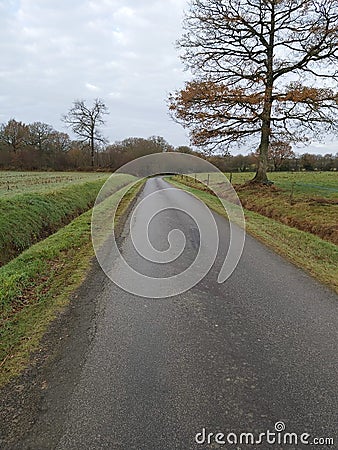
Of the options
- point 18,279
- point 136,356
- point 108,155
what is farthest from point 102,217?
point 108,155

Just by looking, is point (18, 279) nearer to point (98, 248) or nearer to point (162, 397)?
point (98, 248)

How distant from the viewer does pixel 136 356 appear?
3283mm

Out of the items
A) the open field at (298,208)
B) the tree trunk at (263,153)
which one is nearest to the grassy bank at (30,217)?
the open field at (298,208)

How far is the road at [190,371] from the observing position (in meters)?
2.37

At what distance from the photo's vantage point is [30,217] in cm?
1011

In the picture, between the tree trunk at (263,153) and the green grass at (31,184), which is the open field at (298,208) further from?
the green grass at (31,184)

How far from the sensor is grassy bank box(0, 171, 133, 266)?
827 cm

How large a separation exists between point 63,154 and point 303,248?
6148 centimetres

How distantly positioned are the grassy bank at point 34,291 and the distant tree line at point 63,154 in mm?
45851

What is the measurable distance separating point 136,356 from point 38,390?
0.95 meters
